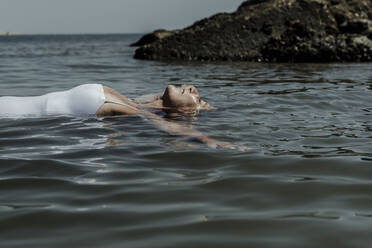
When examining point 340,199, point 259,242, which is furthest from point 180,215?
point 340,199

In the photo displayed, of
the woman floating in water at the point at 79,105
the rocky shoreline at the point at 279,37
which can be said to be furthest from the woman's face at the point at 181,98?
the rocky shoreline at the point at 279,37

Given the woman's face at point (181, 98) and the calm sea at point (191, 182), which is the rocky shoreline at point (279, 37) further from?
the woman's face at point (181, 98)

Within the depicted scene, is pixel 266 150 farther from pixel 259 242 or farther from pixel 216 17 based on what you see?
pixel 216 17

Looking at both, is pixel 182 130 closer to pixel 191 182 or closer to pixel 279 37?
pixel 191 182

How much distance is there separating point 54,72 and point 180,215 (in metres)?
10.9

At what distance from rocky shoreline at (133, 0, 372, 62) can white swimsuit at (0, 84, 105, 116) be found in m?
11.9

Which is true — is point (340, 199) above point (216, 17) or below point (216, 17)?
below

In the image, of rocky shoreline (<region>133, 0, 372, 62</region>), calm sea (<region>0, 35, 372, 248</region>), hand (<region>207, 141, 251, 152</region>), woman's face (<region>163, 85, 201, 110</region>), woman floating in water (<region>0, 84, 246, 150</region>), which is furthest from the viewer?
rocky shoreline (<region>133, 0, 372, 62</region>)

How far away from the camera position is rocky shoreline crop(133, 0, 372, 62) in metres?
15.6

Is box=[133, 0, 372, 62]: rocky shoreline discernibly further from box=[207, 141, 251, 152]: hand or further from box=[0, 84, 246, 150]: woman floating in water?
box=[207, 141, 251, 152]: hand

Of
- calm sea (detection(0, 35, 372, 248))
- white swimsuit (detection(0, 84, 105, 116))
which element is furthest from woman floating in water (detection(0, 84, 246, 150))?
calm sea (detection(0, 35, 372, 248))

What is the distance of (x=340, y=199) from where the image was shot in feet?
8.93

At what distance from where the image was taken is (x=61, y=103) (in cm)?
514

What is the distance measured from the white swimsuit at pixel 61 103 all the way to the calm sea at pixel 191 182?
0.11m
